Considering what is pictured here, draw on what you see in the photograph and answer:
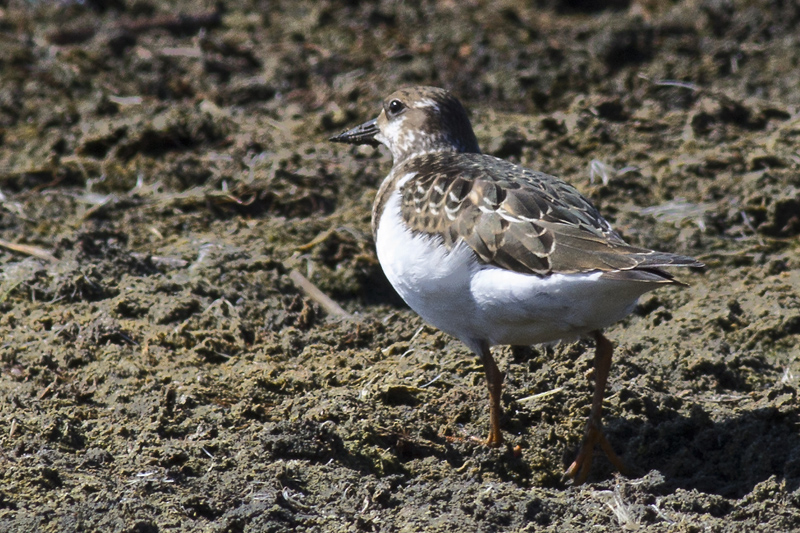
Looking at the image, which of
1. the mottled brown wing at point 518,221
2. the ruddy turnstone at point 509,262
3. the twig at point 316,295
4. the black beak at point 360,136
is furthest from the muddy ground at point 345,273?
the mottled brown wing at point 518,221

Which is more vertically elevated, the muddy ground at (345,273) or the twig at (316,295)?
the muddy ground at (345,273)

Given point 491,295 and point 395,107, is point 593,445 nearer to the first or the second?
point 491,295

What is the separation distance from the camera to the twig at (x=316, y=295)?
586 cm

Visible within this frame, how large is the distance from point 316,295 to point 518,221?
1.93 metres

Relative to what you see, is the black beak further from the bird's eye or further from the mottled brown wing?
the mottled brown wing

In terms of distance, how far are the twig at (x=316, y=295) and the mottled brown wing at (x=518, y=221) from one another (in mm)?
1117

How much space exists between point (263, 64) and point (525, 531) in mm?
5966

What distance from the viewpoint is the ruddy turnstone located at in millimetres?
4117

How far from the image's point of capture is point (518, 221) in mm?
4379

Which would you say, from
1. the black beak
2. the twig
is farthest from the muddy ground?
the black beak

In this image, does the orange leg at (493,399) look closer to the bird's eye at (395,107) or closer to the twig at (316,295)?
the twig at (316,295)

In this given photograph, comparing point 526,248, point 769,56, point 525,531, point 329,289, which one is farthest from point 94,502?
point 769,56

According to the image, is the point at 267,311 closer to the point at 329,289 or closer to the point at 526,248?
→ the point at 329,289

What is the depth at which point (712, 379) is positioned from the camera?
5000mm
